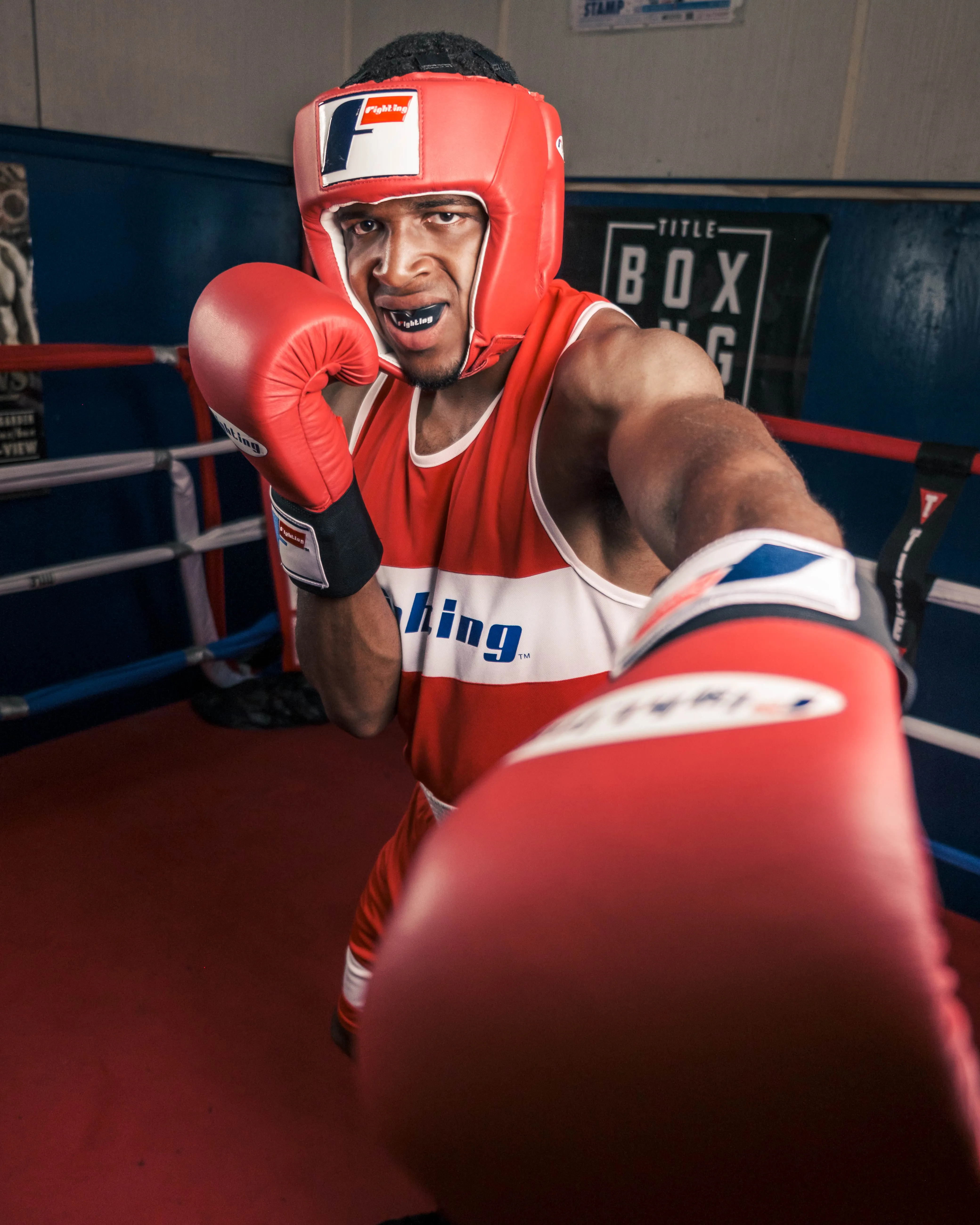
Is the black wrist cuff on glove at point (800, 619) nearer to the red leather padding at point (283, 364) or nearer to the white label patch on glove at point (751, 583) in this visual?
the white label patch on glove at point (751, 583)

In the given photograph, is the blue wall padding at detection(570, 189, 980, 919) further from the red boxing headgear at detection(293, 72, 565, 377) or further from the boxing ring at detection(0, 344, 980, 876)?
the red boxing headgear at detection(293, 72, 565, 377)

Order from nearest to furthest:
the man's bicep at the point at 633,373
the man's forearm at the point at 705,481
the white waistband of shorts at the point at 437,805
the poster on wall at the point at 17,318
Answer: the man's forearm at the point at 705,481, the man's bicep at the point at 633,373, the white waistband of shorts at the point at 437,805, the poster on wall at the point at 17,318

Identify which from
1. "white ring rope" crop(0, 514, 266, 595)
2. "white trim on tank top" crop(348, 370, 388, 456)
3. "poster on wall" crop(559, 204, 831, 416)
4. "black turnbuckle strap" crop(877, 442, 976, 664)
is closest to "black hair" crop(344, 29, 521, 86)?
"white trim on tank top" crop(348, 370, 388, 456)

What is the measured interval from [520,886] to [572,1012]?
0.21ft

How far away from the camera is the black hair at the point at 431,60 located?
4.03 ft

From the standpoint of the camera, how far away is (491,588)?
49.5 inches

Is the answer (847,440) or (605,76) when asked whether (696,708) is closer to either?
(847,440)

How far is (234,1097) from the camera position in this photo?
5.25ft

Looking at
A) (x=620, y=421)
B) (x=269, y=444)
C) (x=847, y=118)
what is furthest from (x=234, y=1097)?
(x=847, y=118)

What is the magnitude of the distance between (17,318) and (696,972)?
2.66 metres

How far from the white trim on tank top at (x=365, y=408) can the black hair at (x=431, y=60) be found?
0.42 metres

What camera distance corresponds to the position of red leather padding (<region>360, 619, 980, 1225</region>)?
40 centimetres

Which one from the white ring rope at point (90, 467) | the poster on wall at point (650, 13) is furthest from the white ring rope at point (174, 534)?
the poster on wall at point (650, 13)

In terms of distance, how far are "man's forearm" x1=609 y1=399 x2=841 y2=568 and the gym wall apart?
65.0 inches
